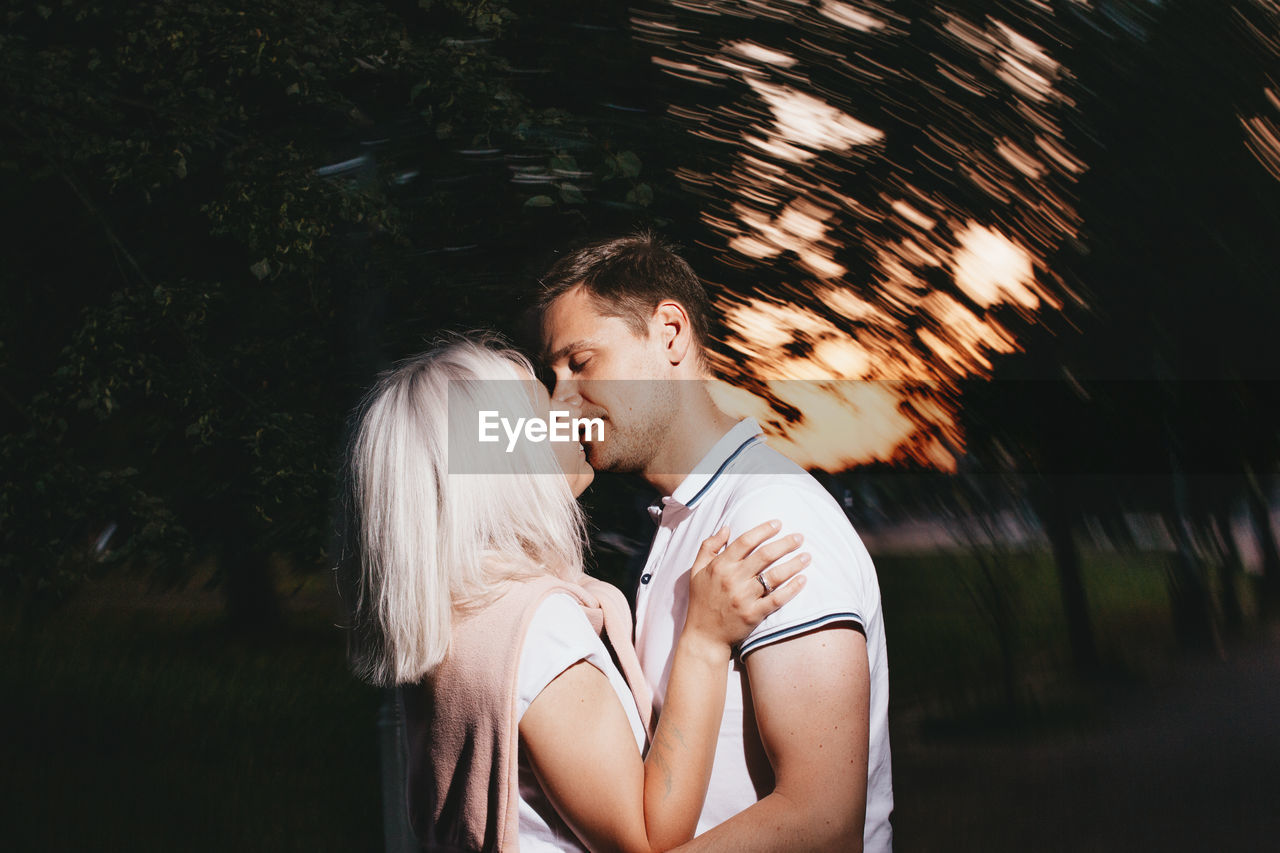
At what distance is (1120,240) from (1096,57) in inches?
18.0

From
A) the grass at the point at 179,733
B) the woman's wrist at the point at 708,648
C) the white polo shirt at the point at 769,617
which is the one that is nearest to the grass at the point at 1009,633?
the white polo shirt at the point at 769,617

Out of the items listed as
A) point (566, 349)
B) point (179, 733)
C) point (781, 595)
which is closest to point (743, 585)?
point (781, 595)

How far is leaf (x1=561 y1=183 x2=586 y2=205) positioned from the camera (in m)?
2.19

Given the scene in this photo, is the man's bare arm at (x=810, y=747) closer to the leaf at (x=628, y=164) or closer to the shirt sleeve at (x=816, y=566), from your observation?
the shirt sleeve at (x=816, y=566)

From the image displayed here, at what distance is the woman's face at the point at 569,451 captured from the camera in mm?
1752

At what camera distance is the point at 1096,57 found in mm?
2053

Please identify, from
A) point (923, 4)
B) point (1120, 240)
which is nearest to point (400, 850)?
point (1120, 240)

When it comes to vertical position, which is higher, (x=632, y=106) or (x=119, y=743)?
(x=632, y=106)

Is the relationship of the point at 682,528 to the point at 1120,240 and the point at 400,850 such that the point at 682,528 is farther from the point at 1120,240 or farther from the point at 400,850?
the point at 400,850

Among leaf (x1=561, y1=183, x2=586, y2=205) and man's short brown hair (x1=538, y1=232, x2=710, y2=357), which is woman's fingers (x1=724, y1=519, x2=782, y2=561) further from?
leaf (x1=561, y1=183, x2=586, y2=205)

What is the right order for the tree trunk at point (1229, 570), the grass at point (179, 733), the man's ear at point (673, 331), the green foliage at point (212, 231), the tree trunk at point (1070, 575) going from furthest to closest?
the grass at point (179, 733) < the tree trunk at point (1070, 575) < the green foliage at point (212, 231) < the tree trunk at point (1229, 570) < the man's ear at point (673, 331)

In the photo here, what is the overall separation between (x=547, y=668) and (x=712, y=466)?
0.57 meters

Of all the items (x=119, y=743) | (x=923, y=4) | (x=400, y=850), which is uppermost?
(x=923, y=4)

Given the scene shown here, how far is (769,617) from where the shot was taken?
1.44 meters
